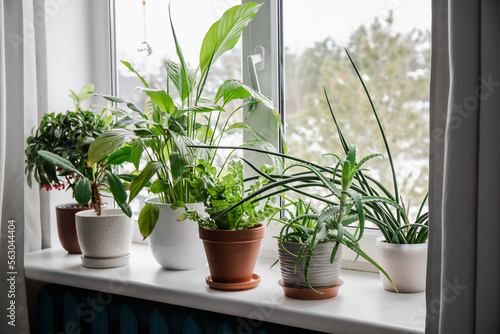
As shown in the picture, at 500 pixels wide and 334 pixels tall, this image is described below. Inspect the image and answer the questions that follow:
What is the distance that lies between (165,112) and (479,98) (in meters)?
0.74

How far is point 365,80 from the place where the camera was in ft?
4.34

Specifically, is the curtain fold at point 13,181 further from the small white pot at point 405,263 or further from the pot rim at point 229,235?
the small white pot at point 405,263

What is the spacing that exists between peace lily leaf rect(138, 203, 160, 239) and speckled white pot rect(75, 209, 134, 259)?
22 cm

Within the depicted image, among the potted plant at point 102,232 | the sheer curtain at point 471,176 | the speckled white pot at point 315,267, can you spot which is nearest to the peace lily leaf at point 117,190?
the potted plant at point 102,232

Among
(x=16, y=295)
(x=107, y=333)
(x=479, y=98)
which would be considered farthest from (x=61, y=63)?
(x=479, y=98)

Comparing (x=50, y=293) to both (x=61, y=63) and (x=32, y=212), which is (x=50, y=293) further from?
(x=61, y=63)

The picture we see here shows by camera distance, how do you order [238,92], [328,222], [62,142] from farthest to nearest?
[62,142]
[238,92]
[328,222]

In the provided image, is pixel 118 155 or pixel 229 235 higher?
pixel 118 155

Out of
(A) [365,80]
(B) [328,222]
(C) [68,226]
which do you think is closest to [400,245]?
(B) [328,222]

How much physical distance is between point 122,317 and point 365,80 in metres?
0.94

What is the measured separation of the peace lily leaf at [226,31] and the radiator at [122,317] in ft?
2.18

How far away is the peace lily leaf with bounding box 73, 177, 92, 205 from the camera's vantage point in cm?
135

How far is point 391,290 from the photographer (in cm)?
115

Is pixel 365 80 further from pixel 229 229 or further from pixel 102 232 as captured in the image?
pixel 102 232
